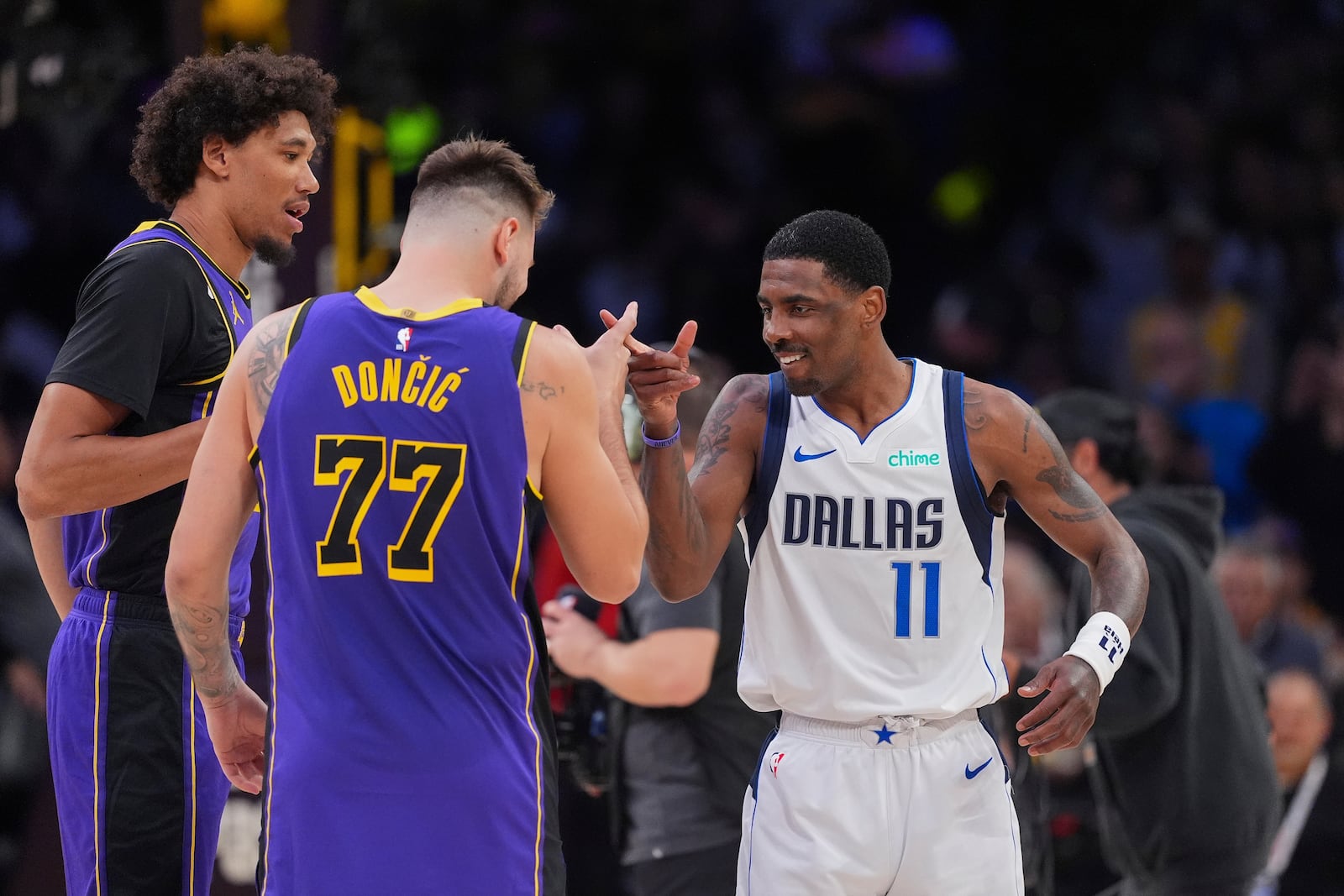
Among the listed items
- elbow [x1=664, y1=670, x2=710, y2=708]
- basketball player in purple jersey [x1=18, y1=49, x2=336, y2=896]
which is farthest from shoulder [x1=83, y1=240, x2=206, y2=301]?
elbow [x1=664, y1=670, x2=710, y2=708]

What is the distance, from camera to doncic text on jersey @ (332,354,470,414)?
306 cm

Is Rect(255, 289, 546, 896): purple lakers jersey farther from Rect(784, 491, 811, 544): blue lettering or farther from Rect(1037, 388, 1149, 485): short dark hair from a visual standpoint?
Rect(1037, 388, 1149, 485): short dark hair

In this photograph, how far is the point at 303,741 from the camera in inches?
121

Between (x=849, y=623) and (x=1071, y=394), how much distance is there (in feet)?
7.06

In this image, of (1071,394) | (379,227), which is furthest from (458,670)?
(379,227)

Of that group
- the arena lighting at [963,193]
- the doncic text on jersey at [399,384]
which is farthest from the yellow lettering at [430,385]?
the arena lighting at [963,193]

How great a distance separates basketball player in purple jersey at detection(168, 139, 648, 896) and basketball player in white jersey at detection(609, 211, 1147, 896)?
616mm

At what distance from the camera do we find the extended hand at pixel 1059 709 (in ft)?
11.9

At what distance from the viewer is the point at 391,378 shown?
10.1 feet

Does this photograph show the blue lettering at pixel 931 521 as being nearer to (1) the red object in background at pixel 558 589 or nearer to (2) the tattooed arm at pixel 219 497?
(1) the red object in background at pixel 558 589

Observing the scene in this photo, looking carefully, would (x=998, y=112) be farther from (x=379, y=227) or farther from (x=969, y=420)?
(x=969, y=420)

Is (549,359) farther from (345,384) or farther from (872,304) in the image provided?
(872,304)

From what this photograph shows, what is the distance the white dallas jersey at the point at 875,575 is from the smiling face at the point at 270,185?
52.3 inches

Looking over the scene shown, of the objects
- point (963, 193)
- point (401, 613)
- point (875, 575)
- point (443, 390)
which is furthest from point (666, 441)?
point (963, 193)
